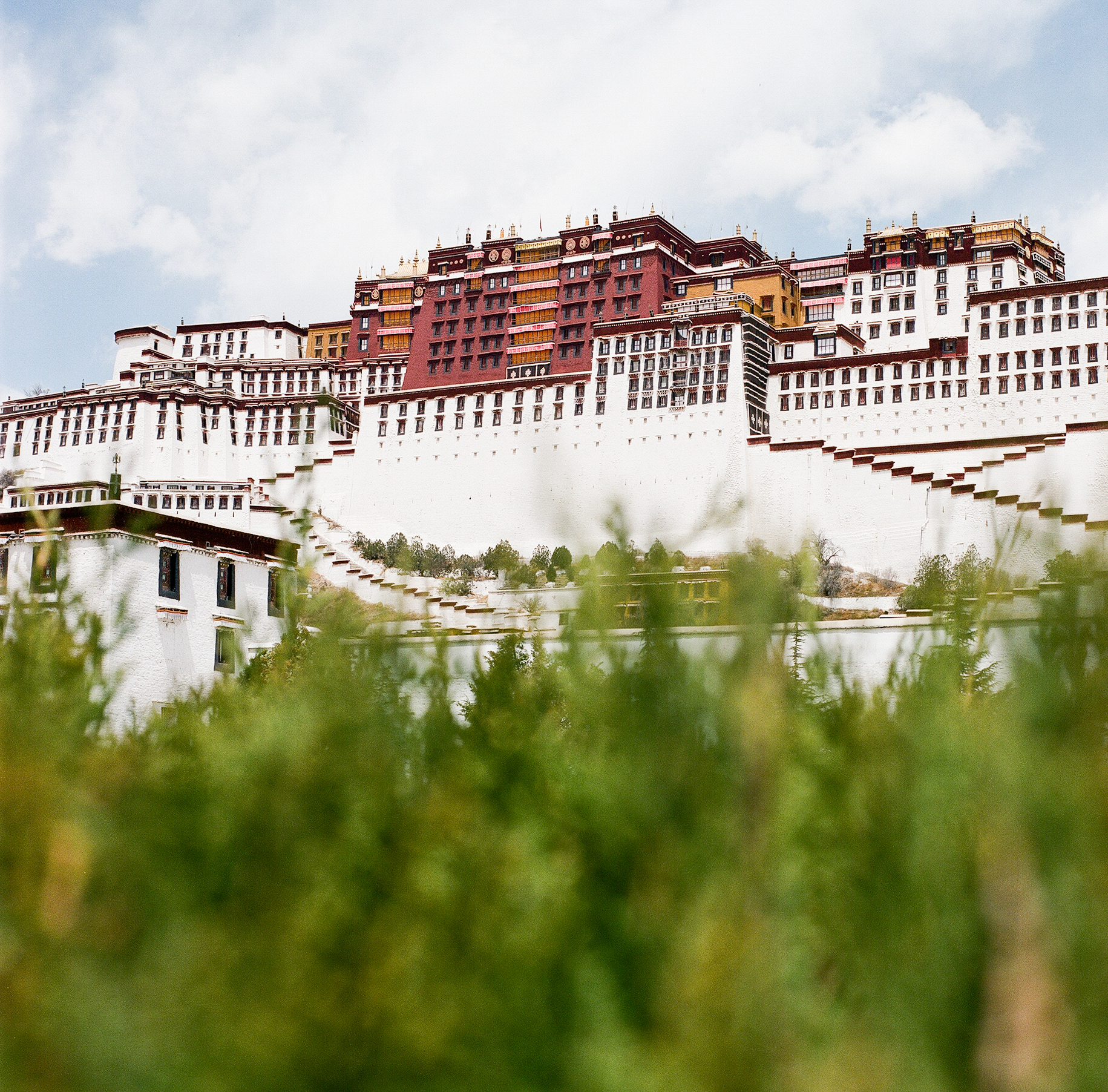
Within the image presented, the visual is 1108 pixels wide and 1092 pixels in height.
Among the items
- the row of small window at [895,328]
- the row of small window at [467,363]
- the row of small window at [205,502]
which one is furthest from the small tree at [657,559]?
the row of small window at [467,363]

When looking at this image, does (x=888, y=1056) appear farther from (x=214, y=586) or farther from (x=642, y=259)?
(x=642, y=259)

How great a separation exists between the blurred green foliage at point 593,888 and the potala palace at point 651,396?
30.8m

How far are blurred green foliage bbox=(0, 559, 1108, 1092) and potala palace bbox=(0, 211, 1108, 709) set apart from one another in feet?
101

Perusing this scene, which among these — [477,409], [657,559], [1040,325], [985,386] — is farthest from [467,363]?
[657,559]

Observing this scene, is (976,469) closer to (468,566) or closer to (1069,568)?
(468,566)

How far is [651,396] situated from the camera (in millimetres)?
51219

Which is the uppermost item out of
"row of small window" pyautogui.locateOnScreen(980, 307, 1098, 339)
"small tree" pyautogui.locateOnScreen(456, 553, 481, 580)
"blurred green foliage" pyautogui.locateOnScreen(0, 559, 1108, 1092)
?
"row of small window" pyautogui.locateOnScreen(980, 307, 1098, 339)

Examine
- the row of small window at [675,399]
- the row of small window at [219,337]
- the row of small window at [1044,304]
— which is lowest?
the row of small window at [675,399]

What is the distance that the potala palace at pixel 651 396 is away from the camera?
45.3 m

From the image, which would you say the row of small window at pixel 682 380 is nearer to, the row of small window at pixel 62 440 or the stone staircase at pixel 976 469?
the stone staircase at pixel 976 469

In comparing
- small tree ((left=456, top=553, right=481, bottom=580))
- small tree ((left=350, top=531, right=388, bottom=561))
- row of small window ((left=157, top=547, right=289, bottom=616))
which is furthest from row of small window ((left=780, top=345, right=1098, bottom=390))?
row of small window ((left=157, top=547, right=289, bottom=616))

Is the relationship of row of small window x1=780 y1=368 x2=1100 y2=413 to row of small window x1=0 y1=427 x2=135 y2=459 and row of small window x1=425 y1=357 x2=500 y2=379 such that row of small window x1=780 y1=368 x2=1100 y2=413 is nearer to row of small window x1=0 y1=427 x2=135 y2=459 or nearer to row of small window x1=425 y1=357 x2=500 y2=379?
Result: row of small window x1=425 y1=357 x2=500 y2=379

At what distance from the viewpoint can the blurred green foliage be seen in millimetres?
1746

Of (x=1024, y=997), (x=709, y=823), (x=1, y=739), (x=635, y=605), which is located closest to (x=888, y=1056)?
(x=1024, y=997)
